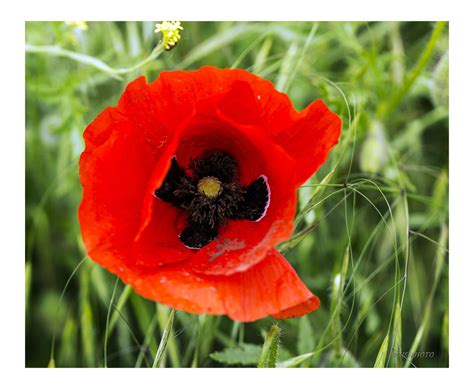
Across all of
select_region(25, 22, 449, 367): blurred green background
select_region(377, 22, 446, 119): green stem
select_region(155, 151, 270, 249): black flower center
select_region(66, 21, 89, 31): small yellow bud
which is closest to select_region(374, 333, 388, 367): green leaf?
select_region(25, 22, 449, 367): blurred green background

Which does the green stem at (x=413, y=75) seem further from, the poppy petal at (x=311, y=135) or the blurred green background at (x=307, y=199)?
the poppy petal at (x=311, y=135)

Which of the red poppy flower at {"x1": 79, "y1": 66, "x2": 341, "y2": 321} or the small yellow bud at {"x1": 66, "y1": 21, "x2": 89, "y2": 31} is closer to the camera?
the red poppy flower at {"x1": 79, "y1": 66, "x2": 341, "y2": 321}

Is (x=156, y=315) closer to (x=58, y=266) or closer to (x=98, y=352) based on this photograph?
(x=98, y=352)

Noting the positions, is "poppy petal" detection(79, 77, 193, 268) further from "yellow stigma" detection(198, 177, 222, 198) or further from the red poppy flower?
"yellow stigma" detection(198, 177, 222, 198)

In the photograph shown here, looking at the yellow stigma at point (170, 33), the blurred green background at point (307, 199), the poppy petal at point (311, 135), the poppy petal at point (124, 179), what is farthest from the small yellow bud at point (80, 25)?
the poppy petal at point (311, 135)
